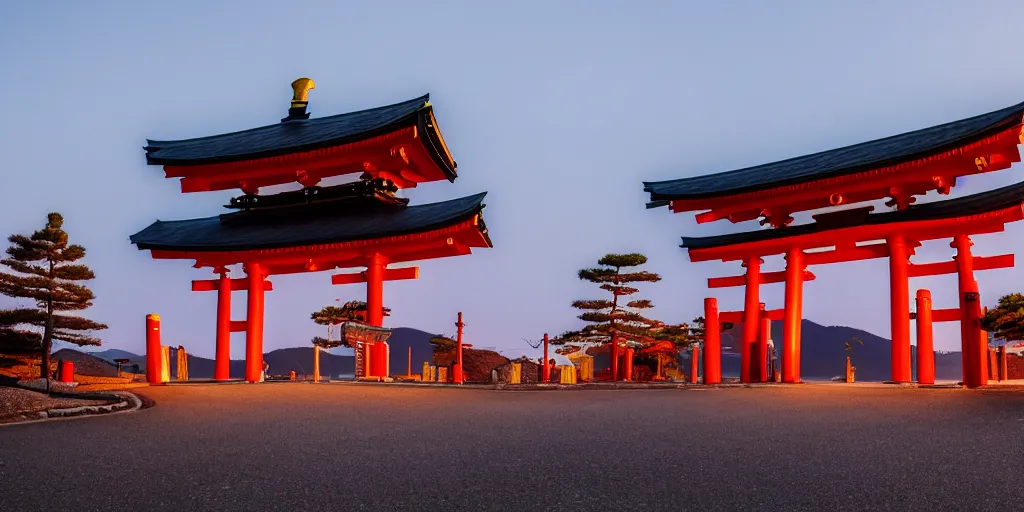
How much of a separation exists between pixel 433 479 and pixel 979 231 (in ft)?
56.2

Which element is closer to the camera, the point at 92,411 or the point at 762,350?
the point at 92,411

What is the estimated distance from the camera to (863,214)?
1939 cm

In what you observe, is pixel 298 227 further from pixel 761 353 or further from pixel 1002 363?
pixel 1002 363

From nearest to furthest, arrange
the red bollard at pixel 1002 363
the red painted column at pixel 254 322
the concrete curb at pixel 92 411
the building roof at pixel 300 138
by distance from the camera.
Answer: the concrete curb at pixel 92 411, the building roof at pixel 300 138, the red painted column at pixel 254 322, the red bollard at pixel 1002 363

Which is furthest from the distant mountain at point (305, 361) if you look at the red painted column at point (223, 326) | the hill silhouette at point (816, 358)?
the red painted column at point (223, 326)

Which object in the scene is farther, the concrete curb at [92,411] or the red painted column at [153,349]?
the red painted column at [153,349]

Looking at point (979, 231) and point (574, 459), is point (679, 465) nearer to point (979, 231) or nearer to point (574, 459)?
point (574, 459)

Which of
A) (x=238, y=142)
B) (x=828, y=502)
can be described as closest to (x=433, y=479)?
(x=828, y=502)

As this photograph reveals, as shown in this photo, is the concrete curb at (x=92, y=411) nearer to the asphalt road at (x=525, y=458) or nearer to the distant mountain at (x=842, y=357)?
the asphalt road at (x=525, y=458)

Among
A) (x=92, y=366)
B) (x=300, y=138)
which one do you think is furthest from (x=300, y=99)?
(x=92, y=366)

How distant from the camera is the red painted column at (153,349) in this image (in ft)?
60.4

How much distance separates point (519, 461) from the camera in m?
6.91

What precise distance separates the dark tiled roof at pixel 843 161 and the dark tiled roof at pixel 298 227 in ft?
20.8

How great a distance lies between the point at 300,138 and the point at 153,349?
811cm
